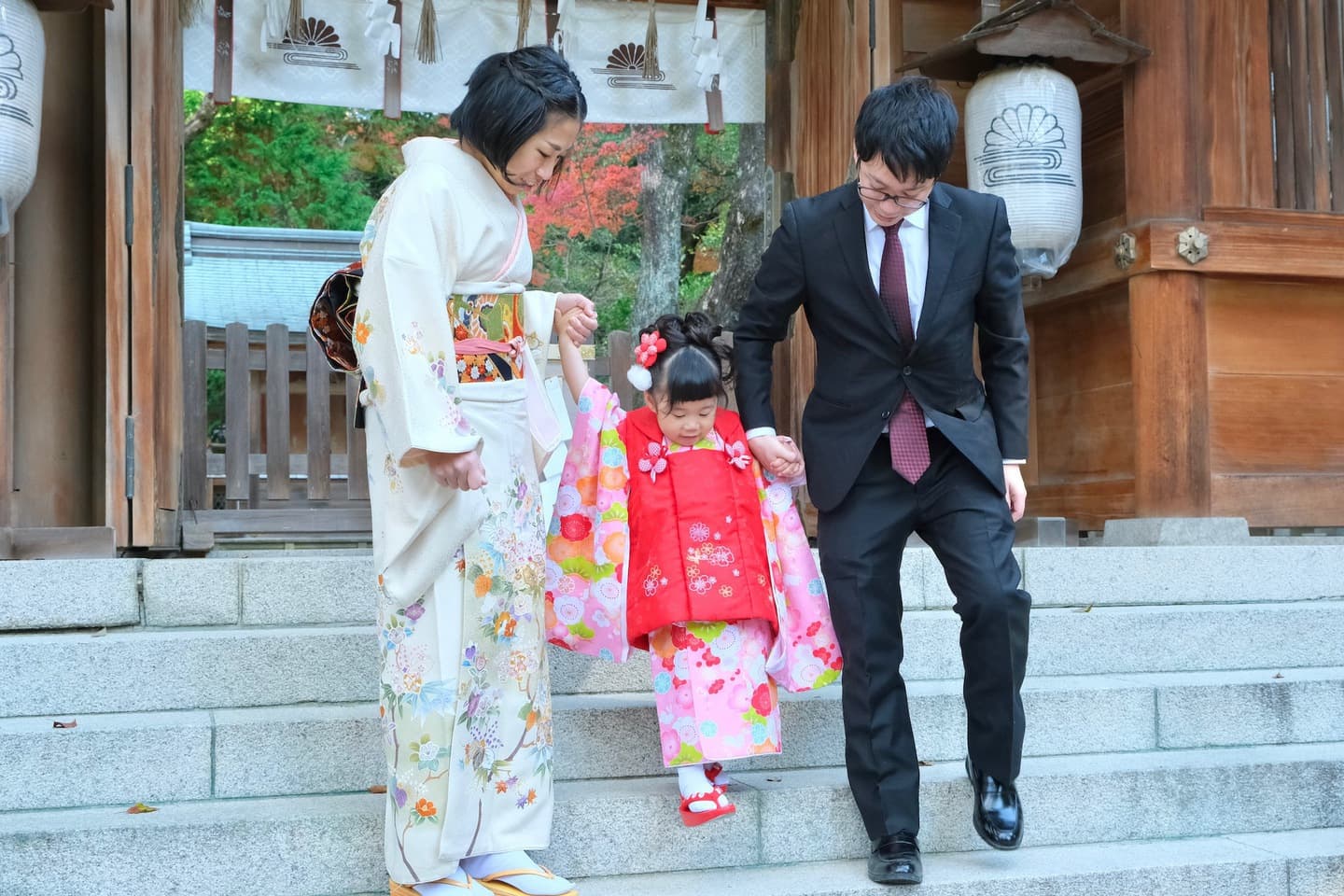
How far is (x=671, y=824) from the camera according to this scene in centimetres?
344

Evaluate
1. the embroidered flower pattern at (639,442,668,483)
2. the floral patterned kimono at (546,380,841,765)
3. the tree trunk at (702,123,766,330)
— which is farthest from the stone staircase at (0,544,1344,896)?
the tree trunk at (702,123,766,330)

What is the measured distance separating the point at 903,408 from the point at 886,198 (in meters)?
0.56

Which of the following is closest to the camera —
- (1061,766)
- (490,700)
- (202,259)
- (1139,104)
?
(490,700)

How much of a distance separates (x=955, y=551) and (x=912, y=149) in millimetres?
1049

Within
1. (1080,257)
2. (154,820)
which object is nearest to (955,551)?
Answer: (154,820)

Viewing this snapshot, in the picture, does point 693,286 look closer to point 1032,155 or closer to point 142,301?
point 1032,155

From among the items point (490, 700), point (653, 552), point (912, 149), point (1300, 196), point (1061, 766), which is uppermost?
point (1300, 196)

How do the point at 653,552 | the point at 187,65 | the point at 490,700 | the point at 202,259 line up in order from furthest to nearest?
the point at 202,259, the point at 187,65, the point at 653,552, the point at 490,700

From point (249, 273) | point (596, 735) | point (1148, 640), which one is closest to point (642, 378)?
point (596, 735)

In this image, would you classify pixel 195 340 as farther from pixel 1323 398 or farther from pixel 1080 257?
pixel 1323 398

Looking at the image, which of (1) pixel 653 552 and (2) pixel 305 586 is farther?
(2) pixel 305 586

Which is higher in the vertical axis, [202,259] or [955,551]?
[202,259]

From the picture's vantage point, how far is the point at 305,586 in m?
4.49

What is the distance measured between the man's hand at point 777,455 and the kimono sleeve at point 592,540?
0.40m
